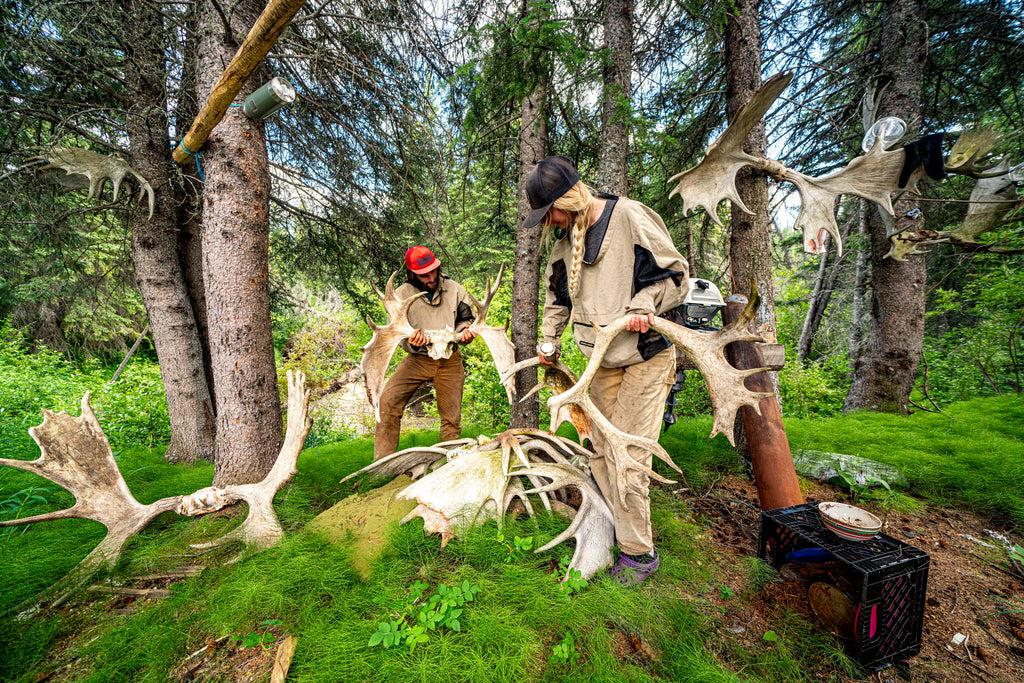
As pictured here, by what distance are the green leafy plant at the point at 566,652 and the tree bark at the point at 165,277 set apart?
4794 millimetres

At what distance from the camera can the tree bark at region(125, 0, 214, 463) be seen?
3.98m

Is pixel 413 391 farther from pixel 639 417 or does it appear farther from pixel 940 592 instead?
pixel 940 592

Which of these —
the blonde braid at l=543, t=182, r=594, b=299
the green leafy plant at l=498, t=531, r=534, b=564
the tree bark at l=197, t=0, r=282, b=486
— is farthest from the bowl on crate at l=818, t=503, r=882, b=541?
the tree bark at l=197, t=0, r=282, b=486

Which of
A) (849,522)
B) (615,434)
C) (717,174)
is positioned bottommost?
(849,522)

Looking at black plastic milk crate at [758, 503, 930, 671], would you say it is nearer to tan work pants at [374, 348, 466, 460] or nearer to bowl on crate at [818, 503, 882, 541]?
bowl on crate at [818, 503, 882, 541]

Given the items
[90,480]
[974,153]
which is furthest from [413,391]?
[974,153]

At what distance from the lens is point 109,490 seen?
7.64ft

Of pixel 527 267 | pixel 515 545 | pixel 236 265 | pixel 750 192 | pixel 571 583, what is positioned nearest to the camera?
pixel 571 583

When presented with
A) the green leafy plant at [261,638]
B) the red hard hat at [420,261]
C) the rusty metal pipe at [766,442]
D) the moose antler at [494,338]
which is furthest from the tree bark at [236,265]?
the rusty metal pipe at [766,442]

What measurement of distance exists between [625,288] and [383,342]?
216cm

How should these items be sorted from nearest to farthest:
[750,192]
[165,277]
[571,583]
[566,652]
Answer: [566,652] → [571,583] → [750,192] → [165,277]

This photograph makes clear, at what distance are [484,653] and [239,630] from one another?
1.28 metres

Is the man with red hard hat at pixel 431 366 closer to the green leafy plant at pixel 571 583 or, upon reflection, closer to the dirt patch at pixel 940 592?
the green leafy plant at pixel 571 583

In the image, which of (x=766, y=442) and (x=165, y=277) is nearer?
(x=766, y=442)
